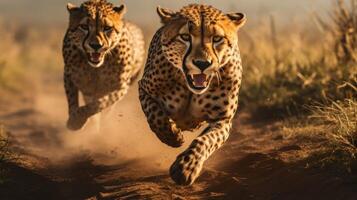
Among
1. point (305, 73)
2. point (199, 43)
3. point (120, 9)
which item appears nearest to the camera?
point (199, 43)

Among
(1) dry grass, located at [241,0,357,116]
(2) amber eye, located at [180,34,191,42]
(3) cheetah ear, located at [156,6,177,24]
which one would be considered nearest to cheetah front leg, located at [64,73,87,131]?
(1) dry grass, located at [241,0,357,116]

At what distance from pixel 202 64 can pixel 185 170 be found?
27.1 inches

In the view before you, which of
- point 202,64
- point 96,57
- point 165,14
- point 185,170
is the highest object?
point 165,14

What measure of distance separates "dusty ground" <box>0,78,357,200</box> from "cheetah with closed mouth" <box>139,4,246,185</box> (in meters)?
0.35

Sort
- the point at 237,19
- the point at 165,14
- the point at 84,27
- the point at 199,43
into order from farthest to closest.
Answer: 1. the point at 84,27
2. the point at 165,14
3. the point at 237,19
4. the point at 199,43

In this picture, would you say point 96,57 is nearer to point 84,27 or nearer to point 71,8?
point 84,27

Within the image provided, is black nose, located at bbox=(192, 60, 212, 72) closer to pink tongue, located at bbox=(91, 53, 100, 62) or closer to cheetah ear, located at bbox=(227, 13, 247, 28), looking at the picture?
cheetah ear, located at bbox=(227, 13, 247, 28)

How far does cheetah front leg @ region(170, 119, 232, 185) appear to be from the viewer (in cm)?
512

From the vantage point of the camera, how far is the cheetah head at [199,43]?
527 centimetres

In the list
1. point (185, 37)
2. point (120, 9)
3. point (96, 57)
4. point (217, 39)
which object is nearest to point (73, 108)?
point (96, 57)

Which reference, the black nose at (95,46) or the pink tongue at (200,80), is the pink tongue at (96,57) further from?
the pink tongue at (200,80)

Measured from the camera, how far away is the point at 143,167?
262 inches

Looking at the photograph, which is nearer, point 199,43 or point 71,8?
point 199,43

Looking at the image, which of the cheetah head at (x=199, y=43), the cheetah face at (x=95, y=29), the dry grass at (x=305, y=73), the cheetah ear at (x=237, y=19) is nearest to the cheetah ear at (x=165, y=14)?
the cheetah head at (x=199, y=43)
